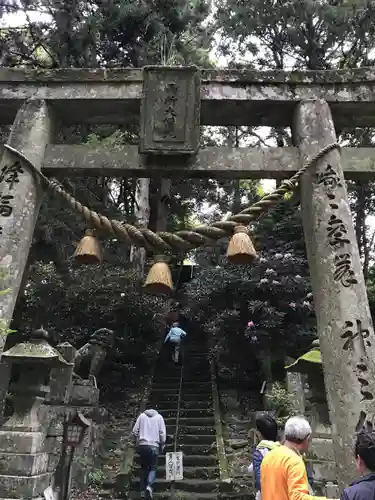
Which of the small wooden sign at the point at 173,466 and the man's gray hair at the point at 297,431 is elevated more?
the man's gray hair at the point at 297,431

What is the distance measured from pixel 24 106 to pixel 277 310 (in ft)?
25.2

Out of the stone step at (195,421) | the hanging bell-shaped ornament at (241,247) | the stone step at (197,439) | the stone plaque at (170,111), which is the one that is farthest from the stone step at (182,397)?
the stone plaque at (170,111)

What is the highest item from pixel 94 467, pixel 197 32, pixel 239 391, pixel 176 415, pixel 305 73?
pixel 197 32

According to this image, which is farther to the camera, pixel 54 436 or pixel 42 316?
pixel 42 316

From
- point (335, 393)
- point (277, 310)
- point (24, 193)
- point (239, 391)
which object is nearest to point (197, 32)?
point (277, 310)

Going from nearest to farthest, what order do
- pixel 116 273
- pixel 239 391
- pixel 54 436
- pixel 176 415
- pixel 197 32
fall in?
pixel 54 436 < pixel 176 415 < pixel 239 391 < pixel 116 273 < pixel 197 32

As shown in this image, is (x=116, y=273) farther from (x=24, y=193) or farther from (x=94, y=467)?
(x=24, y=193)

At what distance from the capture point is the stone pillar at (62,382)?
7.95 meters

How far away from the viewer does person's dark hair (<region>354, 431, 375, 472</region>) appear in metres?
2.01

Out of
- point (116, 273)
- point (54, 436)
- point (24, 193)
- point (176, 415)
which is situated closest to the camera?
point (24, 193)

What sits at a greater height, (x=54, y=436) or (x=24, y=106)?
(x=24, y=106)

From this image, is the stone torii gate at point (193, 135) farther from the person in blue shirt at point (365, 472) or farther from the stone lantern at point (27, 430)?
the stone lantern at point (27, 430)

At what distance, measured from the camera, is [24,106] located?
463cm

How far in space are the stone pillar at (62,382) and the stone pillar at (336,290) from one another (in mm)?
5552
